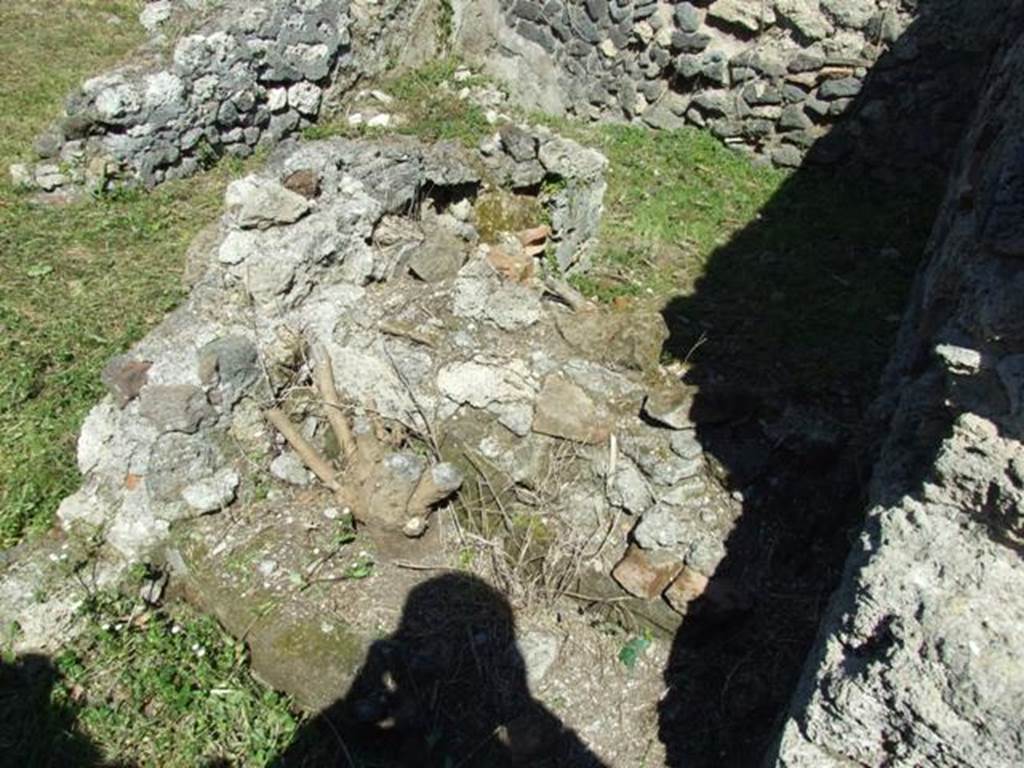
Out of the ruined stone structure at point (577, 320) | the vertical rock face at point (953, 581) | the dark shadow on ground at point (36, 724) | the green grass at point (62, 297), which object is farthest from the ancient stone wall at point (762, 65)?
the dark shadow on ground at point (36, 724)

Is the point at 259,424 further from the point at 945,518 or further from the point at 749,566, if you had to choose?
the point at 945,518

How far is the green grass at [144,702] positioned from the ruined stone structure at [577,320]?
187 millimetres

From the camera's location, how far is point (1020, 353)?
→ 5.45 ft

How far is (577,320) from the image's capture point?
4.15 metres

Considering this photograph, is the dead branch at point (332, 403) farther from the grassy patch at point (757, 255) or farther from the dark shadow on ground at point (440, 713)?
the grassy patch at point (757, 255)

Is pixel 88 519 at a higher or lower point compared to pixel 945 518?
lower

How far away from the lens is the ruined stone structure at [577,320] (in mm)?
1739

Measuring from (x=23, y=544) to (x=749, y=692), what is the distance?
292 cm

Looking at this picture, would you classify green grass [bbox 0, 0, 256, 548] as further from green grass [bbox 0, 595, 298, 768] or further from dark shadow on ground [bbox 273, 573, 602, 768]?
dark shadow on ground [bbox 273, 573, 602, 768]

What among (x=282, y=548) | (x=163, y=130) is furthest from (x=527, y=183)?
(x=282, y=548)

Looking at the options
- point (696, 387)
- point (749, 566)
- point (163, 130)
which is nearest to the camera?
point (749, 566)

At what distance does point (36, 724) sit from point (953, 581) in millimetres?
2975

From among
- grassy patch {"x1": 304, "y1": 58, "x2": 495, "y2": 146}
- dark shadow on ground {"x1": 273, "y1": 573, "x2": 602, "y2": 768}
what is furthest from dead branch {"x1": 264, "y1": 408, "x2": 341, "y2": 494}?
grassy patch {"x1": 304, "y1": 58, "x2": 495, "y2": 146}

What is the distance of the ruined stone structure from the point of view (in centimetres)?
174
